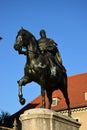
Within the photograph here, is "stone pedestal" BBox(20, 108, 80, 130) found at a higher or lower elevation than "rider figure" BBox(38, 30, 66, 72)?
lower

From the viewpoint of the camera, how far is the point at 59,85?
443 inches

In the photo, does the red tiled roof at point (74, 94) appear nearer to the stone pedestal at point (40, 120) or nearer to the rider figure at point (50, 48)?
the rider figure at point (50, 48)

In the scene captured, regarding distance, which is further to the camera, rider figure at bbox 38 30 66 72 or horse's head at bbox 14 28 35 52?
rider figure at bbox 38 30 66 72

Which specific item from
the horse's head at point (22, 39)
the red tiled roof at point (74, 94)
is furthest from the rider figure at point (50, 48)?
the red tiled roof at point (74, 94)

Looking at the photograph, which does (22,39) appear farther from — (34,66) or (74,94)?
(74,94)

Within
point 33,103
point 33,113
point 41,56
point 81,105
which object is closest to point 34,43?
point 41,56

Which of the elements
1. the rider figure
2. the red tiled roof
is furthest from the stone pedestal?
the red tiled roof

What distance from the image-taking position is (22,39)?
10711 mm

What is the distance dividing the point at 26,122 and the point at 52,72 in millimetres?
1814

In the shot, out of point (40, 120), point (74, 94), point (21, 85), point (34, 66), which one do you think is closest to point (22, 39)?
point (34, 66)

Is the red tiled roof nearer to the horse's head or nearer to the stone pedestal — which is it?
the horse's head

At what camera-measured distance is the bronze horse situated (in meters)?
10.4

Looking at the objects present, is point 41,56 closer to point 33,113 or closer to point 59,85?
point 59,85

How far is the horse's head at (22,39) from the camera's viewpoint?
1074cm
